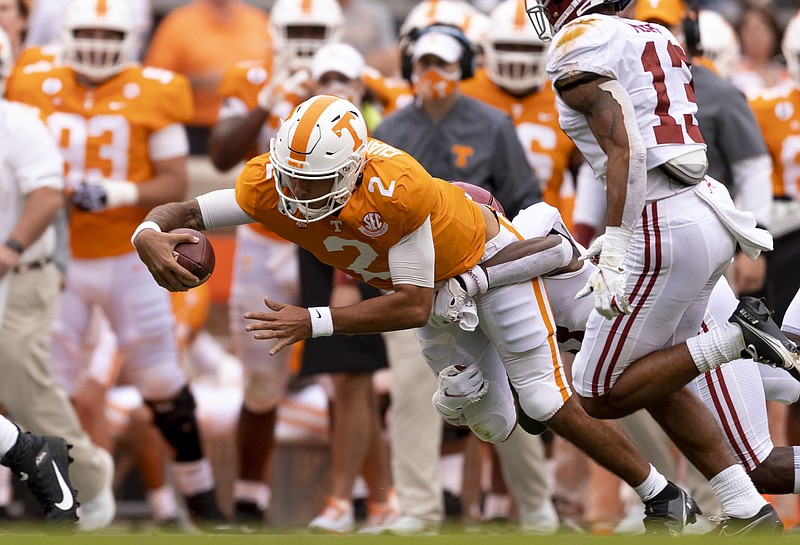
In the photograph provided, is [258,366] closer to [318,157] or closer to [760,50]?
[318,157]

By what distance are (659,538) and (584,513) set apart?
12.7 ft

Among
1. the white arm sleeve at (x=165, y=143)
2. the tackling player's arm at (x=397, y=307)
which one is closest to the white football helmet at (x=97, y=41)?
the white arm sleeve at (x=165, y=143)

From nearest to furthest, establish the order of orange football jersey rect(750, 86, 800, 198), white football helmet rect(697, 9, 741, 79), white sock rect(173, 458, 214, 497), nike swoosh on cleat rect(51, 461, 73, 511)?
nike swoosh on cleat rect(51, 461, 73, 511) → white sock rect(173, 458, 214, 497) → orange football jersey rect(750, 86, 800, 198) → white football helmet rect(697, 9, 741, 79)

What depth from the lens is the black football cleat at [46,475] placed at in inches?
215

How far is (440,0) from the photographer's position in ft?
27.2

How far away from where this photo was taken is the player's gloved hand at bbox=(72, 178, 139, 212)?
24.4 ft

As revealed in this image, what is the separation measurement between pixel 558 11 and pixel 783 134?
9.05 ft

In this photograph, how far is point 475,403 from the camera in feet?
18.7

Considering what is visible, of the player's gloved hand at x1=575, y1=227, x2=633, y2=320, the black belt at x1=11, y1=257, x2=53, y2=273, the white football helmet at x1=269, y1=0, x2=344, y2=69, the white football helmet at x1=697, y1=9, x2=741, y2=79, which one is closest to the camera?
the player's gloved hand at x1=575, y1=227, x2=633, y2=320

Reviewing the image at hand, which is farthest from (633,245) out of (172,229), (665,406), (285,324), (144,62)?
(144,62)

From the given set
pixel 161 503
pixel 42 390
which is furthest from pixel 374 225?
pixel 161 503

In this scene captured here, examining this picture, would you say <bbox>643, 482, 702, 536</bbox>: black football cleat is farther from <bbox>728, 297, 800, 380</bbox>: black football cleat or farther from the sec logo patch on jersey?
the sec logo patch on jersey

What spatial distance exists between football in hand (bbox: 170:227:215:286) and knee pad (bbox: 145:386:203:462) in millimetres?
2337

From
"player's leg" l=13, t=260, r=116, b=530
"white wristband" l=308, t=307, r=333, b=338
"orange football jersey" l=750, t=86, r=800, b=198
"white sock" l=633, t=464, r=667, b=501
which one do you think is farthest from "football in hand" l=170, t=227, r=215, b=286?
"orange football jersey" l=750, t=86, r=800, b=198
